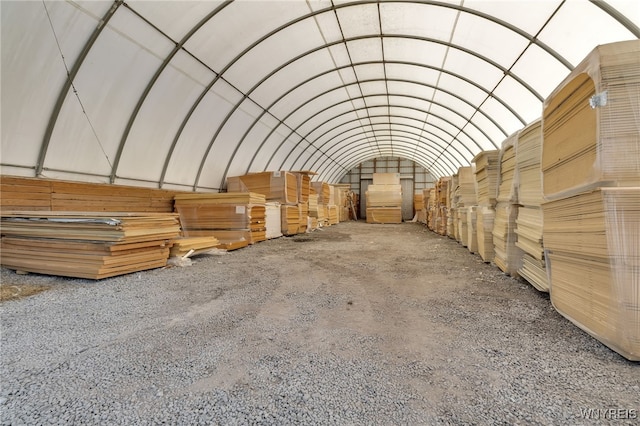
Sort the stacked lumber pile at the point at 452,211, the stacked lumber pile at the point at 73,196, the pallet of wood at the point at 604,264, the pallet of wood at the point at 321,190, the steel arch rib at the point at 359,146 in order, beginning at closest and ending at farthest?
1. the pallet of wood at the point at 604,264
2. the stacked lumber pile at the point at 73,196
3. the stacked lumber pile at the point at 452,211
4. the pallet of wood at the point at 321,190
5. the steel arch rib at the point at 359,146

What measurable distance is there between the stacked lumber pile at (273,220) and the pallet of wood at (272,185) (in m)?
0.45

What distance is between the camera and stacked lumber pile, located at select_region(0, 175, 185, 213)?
18.0 feet

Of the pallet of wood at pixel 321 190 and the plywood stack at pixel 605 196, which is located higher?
the pallet of wood at pixel 321 190

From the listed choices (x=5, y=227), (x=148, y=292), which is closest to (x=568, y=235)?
(x=148, y=292)

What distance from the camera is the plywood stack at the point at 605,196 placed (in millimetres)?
2135

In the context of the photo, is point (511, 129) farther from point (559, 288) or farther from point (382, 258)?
point (559, 288)

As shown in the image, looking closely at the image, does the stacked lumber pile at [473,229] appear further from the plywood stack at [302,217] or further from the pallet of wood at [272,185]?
the plywood stack at [302,217]

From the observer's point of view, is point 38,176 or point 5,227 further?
point 38,176

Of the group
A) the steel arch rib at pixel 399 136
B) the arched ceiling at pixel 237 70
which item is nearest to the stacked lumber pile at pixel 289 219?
the arched ceiling at pixel 237 70

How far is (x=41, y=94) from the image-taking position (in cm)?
579

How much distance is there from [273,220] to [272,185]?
1378 mm

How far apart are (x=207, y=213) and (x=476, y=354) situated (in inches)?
297

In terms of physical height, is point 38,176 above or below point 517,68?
below

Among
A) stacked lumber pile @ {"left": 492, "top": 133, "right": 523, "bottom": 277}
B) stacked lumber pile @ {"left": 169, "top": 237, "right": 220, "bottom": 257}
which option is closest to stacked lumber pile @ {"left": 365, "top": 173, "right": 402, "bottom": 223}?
stacked lumber pile @ {"left": 492, "top": 133, "right": 523, "bottom": 277}
